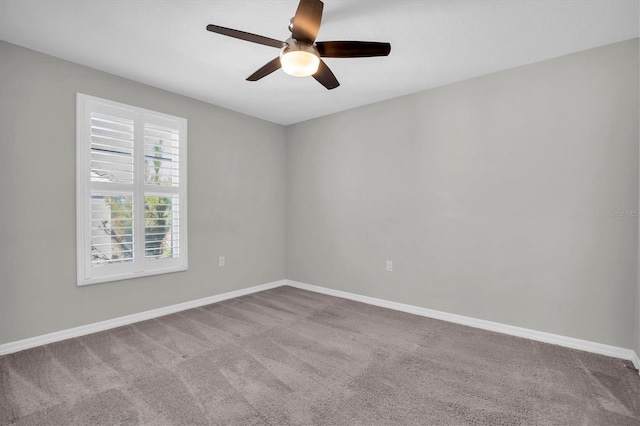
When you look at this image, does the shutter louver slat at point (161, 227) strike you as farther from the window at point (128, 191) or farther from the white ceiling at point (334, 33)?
the white ceiling at point (334, 33)

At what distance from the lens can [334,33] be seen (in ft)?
7.75

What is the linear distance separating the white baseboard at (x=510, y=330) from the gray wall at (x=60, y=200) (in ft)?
6.50

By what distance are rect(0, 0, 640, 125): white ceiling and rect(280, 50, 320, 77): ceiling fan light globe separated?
0.45m

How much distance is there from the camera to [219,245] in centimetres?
402

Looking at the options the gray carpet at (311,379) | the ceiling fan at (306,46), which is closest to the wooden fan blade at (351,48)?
the ceiling fan at (306,46)

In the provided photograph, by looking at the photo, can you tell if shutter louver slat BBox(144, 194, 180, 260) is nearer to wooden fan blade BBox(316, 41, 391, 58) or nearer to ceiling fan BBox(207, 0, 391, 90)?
ceiling fan BBox(207, 0, 391, 90)

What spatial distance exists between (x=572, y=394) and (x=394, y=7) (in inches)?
109

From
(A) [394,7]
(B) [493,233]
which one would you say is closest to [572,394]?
(B) [493,233]

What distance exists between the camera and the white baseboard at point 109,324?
253 centimetres

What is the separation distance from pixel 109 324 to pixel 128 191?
1326 millimetres

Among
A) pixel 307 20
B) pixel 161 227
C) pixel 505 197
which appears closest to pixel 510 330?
pixel 505 197

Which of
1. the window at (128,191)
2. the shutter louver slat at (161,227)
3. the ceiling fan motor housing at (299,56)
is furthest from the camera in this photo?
the shutter louver slat at (161,227)

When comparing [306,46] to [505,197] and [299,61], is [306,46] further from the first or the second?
[505,197]

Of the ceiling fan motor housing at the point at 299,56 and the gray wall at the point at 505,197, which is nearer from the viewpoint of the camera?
the ceiling fan motor housing at the point at 299,56
